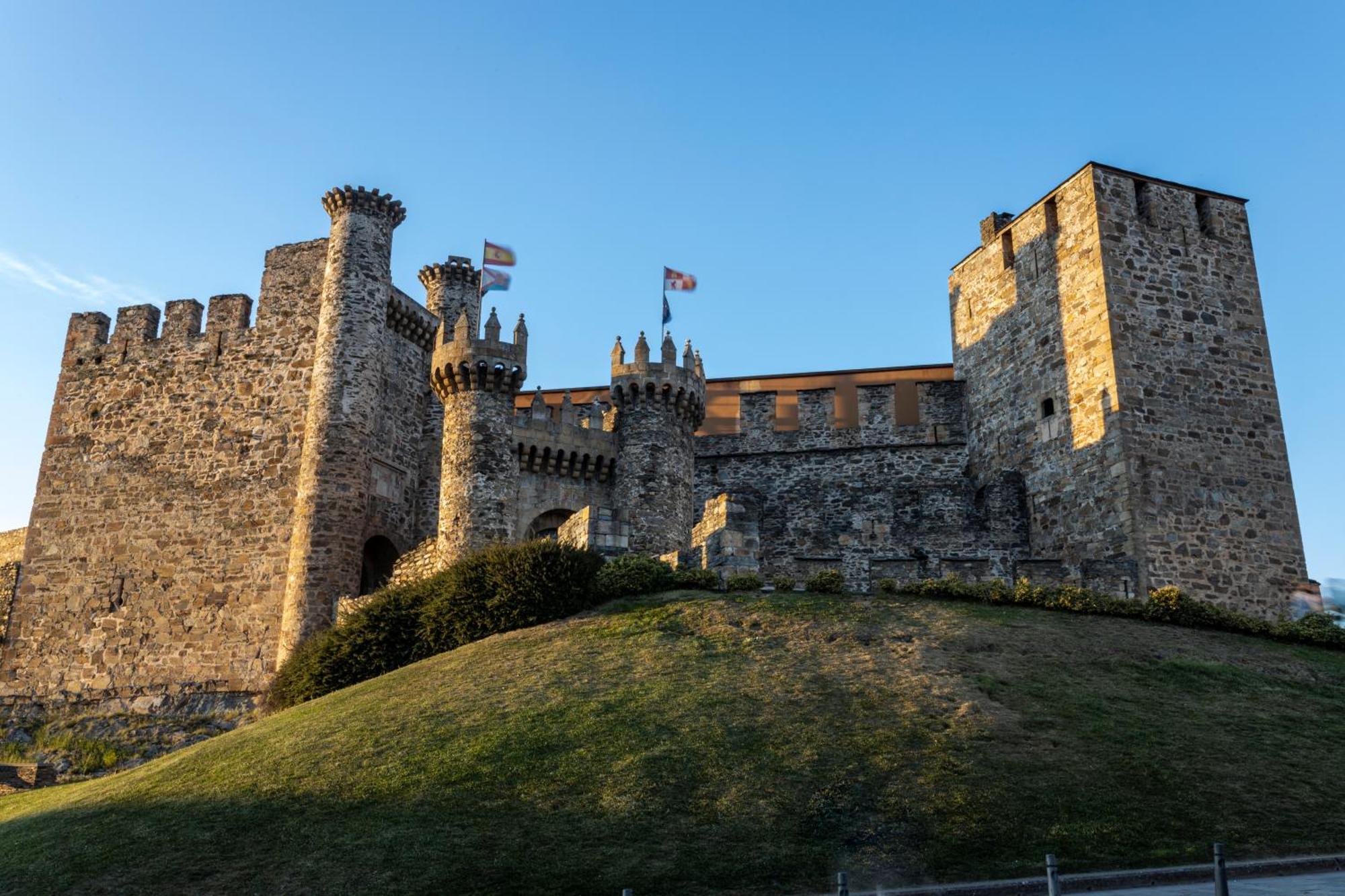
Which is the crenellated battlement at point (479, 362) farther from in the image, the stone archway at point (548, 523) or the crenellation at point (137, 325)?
the crenellation at point (137, 325)

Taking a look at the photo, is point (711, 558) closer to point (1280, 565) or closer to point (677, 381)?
point (677, 381)

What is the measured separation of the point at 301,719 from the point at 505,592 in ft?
17.4

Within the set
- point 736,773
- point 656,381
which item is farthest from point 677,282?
point 736,773

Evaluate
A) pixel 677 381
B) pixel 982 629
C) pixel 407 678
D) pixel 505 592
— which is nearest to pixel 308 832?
pixel 407 678

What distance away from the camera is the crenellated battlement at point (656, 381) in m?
31.4

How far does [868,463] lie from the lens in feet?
111

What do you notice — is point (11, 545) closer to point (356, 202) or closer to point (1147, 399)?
point (356, 202)

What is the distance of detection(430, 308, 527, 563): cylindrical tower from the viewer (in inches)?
1098

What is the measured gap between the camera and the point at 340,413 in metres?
31.1

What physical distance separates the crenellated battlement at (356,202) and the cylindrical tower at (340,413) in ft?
0.06

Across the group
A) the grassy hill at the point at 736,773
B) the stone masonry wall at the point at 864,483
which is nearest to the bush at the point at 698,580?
the grassy hill at the point at 736,773

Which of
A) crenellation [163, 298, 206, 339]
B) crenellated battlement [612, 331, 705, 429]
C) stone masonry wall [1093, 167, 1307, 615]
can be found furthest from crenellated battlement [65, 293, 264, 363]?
stone masonry wall [1093, 167, 1307, 615]

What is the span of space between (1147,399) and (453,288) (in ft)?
66.9

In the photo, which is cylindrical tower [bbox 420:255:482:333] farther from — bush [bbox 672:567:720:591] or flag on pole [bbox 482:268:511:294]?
bush [bbox 672:567:720:591]
